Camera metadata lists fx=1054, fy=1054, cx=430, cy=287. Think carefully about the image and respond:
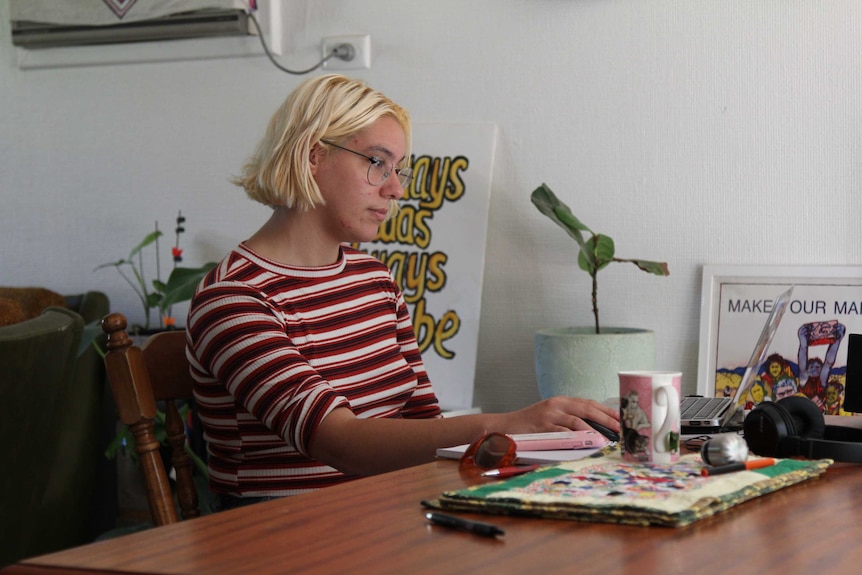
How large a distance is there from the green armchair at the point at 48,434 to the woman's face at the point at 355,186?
73 centimetres

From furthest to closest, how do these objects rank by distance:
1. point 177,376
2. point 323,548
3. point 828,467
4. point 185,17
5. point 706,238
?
point 185,17 < point 706,238 < point 177,376 < point 828,467 < point 323,548

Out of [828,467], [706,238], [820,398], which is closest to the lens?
[828,467]

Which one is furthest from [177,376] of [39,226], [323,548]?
[39,226]

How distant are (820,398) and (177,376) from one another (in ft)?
4.53

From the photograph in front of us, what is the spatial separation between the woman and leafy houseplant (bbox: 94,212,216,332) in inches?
34.1

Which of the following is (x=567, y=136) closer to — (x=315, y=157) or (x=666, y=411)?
(x=315, y=157)

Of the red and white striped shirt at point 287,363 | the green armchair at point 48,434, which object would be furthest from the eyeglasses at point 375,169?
the green armchair at point 48,434

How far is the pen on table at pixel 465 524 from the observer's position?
2.70 feet

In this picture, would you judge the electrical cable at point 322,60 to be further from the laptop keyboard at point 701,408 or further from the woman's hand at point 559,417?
the woman's hand at point 559,417

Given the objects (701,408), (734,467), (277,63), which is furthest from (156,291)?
(734,467)

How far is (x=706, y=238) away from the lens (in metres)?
2.36

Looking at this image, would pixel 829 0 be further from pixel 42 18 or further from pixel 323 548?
pixel 42 18

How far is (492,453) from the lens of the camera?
1.14m

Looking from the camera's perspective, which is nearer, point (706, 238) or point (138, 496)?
point (706, 238)
